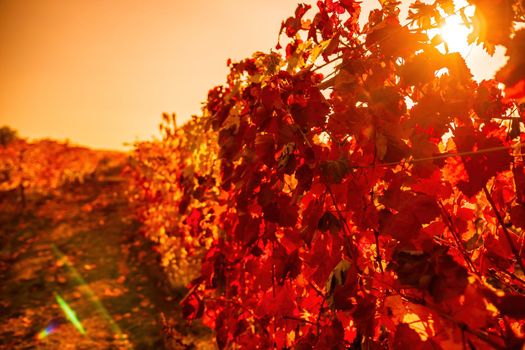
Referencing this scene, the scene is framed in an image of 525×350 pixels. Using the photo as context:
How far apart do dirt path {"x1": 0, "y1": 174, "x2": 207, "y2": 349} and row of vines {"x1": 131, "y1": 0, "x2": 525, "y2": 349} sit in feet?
11.3

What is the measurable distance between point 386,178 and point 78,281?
783cm

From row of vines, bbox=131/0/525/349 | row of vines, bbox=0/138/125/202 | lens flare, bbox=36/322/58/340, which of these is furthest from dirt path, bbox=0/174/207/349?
row of vines, bbox=131/0/525/349

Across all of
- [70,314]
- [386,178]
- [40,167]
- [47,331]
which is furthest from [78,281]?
[40,167]

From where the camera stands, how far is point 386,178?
137 centimetres

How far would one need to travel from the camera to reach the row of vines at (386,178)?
89 cm

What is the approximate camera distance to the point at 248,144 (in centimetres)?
168

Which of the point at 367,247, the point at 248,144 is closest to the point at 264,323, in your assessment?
the point at 367,247

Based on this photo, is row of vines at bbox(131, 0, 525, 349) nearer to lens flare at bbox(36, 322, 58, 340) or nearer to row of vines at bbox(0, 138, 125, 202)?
lens flare at bbox(36, 322, 58, 340)

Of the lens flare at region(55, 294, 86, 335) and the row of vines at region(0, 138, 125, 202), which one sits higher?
the row of vines at region(0, 138, 125, 202)

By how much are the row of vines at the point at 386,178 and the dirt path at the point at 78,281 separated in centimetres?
343

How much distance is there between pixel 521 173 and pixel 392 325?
79cm

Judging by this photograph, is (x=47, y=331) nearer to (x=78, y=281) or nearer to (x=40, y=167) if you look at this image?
(x=78, y=281)

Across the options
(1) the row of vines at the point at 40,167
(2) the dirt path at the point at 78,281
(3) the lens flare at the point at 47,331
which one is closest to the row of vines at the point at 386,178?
(2) the dirt path at the point at 78,281

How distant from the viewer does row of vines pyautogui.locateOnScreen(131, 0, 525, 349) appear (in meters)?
0.89
